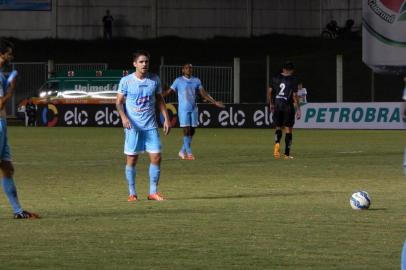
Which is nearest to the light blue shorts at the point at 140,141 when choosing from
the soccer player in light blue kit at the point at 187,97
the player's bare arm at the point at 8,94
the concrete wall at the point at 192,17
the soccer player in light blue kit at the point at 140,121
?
the soccer player in light blue kit at the point at 140,121

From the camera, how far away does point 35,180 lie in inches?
761

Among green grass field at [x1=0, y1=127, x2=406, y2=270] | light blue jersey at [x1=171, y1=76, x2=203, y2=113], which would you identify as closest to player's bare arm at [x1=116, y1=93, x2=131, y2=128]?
green grass field at [x1=0, y1=127, x2=406, y2=270]

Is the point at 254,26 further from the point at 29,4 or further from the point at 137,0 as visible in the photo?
the point at 29,4

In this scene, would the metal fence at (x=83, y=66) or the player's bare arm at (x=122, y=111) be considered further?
the metal fence at (x=83, y=66)

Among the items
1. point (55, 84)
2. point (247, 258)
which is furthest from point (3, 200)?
point (55, 84)

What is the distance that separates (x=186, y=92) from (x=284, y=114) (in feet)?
7.14

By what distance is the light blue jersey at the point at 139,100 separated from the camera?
15820 mm

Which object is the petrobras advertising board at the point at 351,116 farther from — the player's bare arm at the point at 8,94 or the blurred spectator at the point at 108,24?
the player's bare arm at the point at 8,94

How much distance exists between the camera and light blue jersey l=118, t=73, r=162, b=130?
15820 mm

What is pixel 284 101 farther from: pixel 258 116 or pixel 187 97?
pixel 258 116

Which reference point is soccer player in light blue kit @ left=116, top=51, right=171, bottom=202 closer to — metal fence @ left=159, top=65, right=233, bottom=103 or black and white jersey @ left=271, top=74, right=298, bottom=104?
black and white jersey @ left=271, top=74, right=298, bottom=104

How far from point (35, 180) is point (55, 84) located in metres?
30.4

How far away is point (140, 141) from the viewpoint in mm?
15789

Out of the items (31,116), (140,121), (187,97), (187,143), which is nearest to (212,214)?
(140,121)
